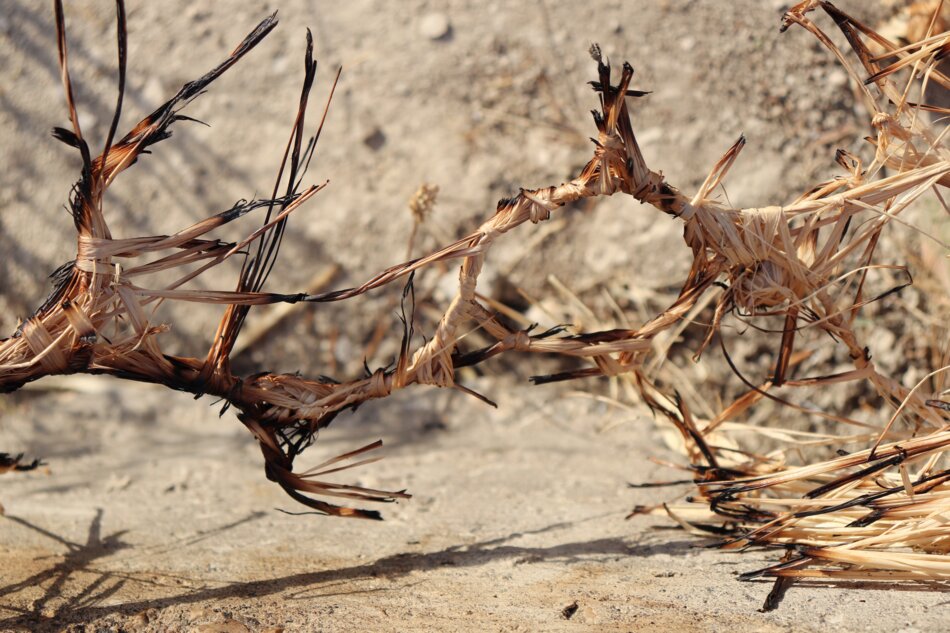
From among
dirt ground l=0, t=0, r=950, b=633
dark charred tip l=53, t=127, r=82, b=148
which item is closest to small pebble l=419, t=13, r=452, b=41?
dirt ground l=0, t=0, r=950, b=633

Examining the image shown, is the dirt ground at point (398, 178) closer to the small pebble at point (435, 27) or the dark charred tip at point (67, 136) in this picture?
the small pebble at point (435, 27)

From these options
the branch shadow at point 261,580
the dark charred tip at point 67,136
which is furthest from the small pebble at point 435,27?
the dark charred tip at point 67,136

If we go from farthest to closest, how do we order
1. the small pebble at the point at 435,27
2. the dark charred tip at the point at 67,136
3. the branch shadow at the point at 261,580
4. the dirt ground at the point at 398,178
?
1. the small pebble at the point at 435,27
2. the dirt ground at the point at 398,178
3. the branch shadow at the point at 261,580
4. the dark charred tip at the point at 67,136

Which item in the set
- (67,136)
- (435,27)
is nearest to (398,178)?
(435,27)

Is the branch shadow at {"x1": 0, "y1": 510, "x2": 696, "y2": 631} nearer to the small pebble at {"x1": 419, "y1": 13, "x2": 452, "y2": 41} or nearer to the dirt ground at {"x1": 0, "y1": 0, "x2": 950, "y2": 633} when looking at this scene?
the dirt ground at {"x1": 0, "y1": 0, "x2": 950, "y2": 633}

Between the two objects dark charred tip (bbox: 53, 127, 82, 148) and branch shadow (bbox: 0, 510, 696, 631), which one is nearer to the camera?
dark charred tip (bbox: 53, 127, 82, 148)

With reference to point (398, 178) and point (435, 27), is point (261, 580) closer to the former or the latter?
point (398, 178)

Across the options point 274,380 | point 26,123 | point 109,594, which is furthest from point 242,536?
A: point 26,123
